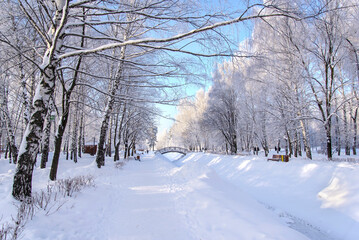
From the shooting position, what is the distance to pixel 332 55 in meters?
11.0

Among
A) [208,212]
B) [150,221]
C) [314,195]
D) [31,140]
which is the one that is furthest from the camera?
[314,195]

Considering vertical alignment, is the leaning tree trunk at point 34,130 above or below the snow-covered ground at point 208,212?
above

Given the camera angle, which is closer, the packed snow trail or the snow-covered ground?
the packed snow trail

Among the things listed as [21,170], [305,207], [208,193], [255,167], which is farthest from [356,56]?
[21,170]

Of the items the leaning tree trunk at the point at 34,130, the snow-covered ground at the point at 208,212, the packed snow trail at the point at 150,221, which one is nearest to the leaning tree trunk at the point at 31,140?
the leaning tree trunk at the point at 34,130

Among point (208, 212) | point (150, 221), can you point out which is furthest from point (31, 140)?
point (208, 212)

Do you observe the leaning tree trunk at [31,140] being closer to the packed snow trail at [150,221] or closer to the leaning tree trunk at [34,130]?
the leaning tree trunk at [34,130]

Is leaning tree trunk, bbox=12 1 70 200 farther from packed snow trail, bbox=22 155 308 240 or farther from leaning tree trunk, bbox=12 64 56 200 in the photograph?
packed snow trail, bbox=22 155 308 240

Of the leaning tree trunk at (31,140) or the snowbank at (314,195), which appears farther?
the snowbank at (314,195)

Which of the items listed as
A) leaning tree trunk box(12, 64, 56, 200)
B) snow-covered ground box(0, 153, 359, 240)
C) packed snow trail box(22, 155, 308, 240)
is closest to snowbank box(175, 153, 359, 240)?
snow-covered ground box(0, 153, 359, 240)

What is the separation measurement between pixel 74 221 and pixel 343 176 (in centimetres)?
783

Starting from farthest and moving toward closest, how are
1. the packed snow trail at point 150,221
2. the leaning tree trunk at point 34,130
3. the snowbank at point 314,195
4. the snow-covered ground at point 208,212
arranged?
the snowbank at point 314,195
the leaning tree trunk at point 34,130
the snow-covered ground at point 208,212
the packed snow trail at point 150,221

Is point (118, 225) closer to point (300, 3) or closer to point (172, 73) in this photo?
point (172, 73)

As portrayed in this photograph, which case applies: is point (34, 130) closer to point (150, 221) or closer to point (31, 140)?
point (31, 140)
